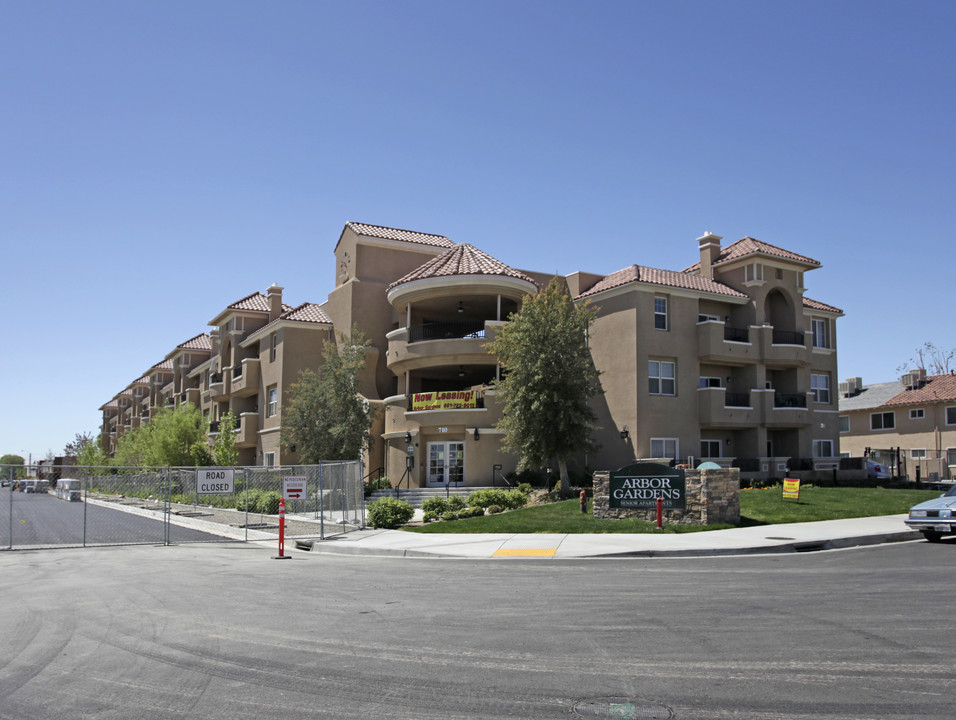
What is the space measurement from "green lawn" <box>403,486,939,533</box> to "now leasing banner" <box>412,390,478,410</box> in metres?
9.30

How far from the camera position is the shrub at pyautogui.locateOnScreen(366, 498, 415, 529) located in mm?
24688

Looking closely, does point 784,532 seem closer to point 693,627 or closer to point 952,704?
point 693,627

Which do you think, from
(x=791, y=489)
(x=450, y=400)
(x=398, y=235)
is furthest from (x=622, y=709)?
(x=398, y=235)

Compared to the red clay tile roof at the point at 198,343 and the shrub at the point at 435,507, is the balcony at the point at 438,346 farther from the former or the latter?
the red clay tile roof at the point at 198,343

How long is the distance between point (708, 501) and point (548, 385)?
371 inches

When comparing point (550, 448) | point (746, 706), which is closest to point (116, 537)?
point (550, 448)

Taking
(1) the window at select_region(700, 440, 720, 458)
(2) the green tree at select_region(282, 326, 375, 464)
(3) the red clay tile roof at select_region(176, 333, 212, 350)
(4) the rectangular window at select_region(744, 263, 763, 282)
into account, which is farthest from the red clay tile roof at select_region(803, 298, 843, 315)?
(3) the red clay tile roof at select_region(176, 333, 212, 350)

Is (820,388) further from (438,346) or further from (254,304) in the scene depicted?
(254,304)

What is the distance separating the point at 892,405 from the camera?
2085 inches

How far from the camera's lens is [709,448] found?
1458 inches

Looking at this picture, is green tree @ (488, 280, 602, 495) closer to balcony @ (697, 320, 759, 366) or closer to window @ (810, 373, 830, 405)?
balcony @ (697, 320, 759, 366)

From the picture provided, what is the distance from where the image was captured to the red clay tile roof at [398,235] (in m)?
42.7

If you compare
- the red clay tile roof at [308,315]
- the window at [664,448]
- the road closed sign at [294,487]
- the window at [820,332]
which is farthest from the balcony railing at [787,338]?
the road closed sign at [294,487]

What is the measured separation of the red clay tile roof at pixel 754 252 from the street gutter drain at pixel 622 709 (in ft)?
112
